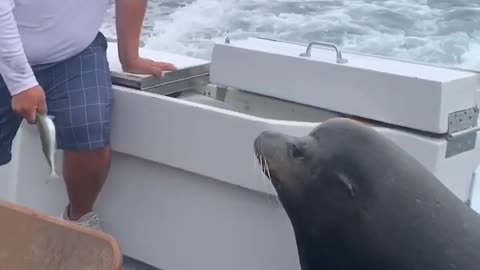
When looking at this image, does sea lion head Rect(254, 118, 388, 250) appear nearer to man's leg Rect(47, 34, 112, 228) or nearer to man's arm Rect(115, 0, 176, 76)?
man's leg Rect(47, 34, 112, 228)

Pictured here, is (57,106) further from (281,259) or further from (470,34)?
(470,34)

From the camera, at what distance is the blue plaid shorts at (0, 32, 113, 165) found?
2547 mm

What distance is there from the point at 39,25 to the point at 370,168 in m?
1.13

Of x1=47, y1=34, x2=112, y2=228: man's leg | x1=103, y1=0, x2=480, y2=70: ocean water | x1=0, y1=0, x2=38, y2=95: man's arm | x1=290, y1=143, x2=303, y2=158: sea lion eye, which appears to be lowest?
x1=103, y1=0, x2=480, y2=70: ocean water

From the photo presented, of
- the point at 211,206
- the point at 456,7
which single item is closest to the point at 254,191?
the point at 211,206

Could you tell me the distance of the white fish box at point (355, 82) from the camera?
7.47ft

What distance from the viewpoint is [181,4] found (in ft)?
25.5

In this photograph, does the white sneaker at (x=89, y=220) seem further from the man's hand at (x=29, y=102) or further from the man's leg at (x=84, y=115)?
the man's hand at (x=29, y=102)

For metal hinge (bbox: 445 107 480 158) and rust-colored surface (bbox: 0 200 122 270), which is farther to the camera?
metal hinge (bbox: 445 107 480 158)

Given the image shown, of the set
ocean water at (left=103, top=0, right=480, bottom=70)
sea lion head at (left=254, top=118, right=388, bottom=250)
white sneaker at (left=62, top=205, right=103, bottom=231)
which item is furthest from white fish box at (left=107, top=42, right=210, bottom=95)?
ocean water at (left=103, top=0, right=480, bottom=70)

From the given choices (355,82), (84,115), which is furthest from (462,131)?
(84,115)

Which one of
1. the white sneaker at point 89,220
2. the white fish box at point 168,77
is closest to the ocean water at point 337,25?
the white fish box at point 168,77

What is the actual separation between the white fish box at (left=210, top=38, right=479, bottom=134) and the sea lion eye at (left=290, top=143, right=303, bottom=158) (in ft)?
1.56

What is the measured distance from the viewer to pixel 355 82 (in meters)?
2.41
